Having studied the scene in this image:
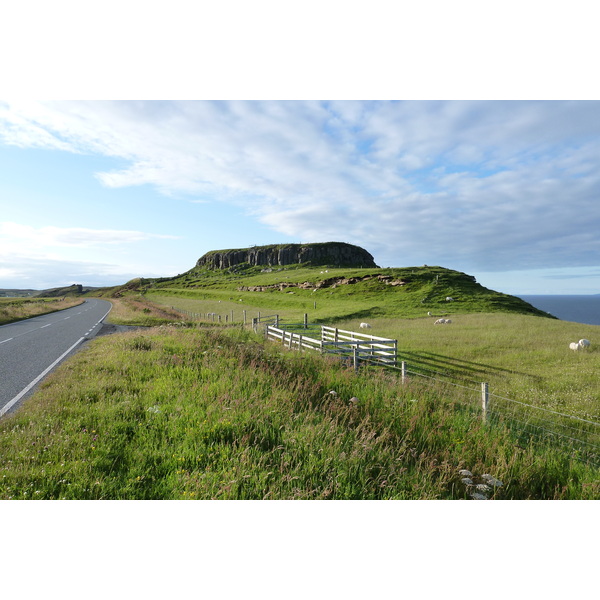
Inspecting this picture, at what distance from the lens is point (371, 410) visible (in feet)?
24.2

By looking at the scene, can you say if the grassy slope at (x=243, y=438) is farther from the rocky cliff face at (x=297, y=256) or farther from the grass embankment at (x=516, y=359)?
the rocky cliff face at (x=297, y=256)

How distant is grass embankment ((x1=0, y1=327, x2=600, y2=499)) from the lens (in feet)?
12.6

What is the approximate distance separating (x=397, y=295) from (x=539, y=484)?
155 ft

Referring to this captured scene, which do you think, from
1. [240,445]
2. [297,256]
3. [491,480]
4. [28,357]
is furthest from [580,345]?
[297,256]

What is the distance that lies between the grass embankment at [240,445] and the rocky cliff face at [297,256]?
149447 mm

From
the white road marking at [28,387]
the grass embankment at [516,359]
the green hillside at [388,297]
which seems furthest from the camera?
the green hillside at [388,297]

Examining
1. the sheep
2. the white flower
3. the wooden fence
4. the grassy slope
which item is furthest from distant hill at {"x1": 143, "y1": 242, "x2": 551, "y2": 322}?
the white flower

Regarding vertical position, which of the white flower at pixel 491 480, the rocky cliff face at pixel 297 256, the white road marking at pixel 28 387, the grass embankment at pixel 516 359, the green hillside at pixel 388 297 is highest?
the rocky cliff face at pixel 297 256

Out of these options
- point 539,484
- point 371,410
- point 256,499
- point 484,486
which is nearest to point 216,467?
point 256,499

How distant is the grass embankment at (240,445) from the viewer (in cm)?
385

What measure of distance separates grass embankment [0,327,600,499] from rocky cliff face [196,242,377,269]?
14945cm

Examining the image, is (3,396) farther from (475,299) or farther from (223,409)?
(475,299)

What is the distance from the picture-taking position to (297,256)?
6639 inches

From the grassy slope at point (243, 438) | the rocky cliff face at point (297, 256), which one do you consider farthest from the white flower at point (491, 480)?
the rocky cliff face at point (297, 256)
